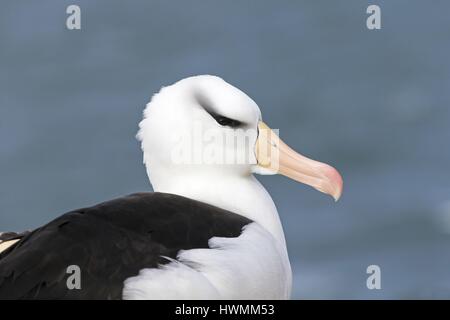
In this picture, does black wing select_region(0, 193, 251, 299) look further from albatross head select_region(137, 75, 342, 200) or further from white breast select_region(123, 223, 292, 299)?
albatross head select_region(137, 75, 342, 200)

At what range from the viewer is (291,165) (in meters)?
8.55

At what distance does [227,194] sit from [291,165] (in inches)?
25.1

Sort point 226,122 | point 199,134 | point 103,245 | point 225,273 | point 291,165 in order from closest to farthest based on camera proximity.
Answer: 1. point 103,245
2. point 225,273
3. point 199,134
4. point 226,122
5. point 291,165

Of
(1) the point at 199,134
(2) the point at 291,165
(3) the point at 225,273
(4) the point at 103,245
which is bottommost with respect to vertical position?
(3) the point at 225,273

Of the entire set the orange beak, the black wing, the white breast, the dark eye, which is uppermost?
the dark eye

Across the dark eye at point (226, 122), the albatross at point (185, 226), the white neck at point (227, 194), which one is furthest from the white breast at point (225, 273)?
the dark eye at point (226, 122)

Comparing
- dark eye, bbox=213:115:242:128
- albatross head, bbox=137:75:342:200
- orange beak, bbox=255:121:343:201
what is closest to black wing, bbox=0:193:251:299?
albatross head, bbox=137:75:342:200

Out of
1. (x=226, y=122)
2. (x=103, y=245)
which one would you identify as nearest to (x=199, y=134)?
(x=226, y=122)

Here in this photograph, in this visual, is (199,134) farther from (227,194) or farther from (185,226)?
(185,226)

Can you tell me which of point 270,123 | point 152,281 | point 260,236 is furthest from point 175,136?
point 270,123

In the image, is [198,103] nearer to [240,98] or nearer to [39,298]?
[240,98]

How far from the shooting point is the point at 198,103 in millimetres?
8078

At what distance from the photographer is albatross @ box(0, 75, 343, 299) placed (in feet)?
22.0
